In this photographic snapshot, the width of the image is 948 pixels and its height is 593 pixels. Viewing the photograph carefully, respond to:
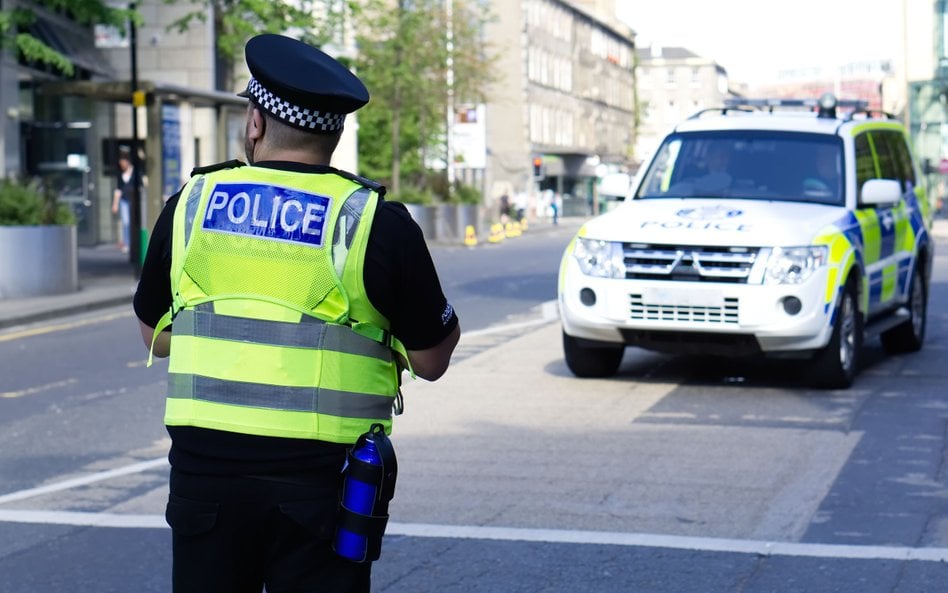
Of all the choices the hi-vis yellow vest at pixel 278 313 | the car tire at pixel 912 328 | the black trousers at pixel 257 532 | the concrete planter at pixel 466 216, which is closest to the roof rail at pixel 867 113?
the car tire at pixel 912 328

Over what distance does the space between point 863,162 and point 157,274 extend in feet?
31.5

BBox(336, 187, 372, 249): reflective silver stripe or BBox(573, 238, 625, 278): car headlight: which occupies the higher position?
BBox(336, 187, 372, 249): reflective silver stripe

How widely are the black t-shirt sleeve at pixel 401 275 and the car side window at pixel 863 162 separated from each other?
29.3ft

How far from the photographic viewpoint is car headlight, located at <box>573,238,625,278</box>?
10.9 meters

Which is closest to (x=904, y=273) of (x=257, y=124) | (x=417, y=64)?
(x=257, y=124)

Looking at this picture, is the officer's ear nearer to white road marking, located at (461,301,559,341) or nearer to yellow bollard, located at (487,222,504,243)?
white road marking, located at (461,301,559,341)

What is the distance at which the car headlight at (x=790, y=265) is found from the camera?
10586 mm

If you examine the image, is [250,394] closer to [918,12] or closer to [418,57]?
[418,57]

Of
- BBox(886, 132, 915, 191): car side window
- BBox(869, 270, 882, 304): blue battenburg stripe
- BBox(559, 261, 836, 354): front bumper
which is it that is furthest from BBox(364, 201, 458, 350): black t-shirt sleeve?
BBox(886, 132, 915, 191): car side window

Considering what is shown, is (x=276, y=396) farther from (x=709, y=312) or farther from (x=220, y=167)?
(x=709, y=312)

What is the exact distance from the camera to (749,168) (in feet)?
39.3

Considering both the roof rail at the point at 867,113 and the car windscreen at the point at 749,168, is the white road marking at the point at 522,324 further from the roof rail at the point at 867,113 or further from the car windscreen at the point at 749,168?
the roof rail at the point at 867,113

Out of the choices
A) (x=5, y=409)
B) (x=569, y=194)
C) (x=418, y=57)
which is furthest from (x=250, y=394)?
(x=569, y=194)

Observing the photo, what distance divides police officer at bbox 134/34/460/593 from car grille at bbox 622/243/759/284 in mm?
7487
